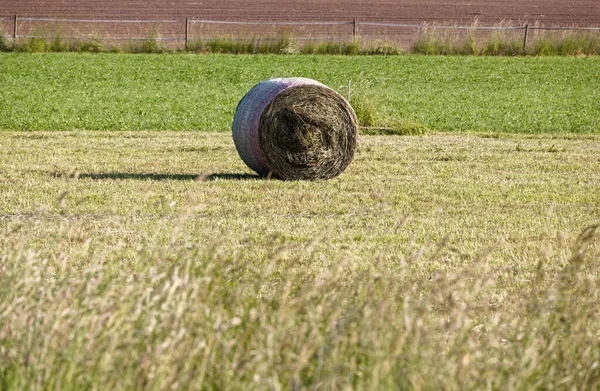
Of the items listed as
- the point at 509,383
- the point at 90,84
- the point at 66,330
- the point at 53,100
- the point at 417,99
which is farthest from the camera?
the point at 90,84

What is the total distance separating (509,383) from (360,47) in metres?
31.7

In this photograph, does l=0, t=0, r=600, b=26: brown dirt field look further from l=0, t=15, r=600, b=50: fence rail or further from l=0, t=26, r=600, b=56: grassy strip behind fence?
l=0, t=26, r=600, b=56: grassy strip behind fence

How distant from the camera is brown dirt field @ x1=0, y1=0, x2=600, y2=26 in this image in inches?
1881

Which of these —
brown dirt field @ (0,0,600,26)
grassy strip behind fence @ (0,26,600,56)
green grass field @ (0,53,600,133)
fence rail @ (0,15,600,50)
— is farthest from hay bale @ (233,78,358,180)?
brown dirt field @ (0,0,600,26)

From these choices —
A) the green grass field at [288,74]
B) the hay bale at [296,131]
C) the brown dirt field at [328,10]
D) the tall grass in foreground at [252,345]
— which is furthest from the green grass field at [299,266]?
the brown dirt field at [328,10]

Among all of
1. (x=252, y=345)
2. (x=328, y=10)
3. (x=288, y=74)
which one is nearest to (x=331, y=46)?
(x=288, y=74)

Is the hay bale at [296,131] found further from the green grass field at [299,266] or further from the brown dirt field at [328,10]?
the brown dirt field at [328,10]

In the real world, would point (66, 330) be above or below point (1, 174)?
above

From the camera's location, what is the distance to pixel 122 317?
3998mm

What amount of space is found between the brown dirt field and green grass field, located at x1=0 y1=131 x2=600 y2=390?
105 feet

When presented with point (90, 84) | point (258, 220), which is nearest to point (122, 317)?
point (258, 220)

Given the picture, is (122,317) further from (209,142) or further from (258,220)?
(209,142)

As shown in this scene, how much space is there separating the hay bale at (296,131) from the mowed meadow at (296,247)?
28 centimetres

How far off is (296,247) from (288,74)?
20790 mm
